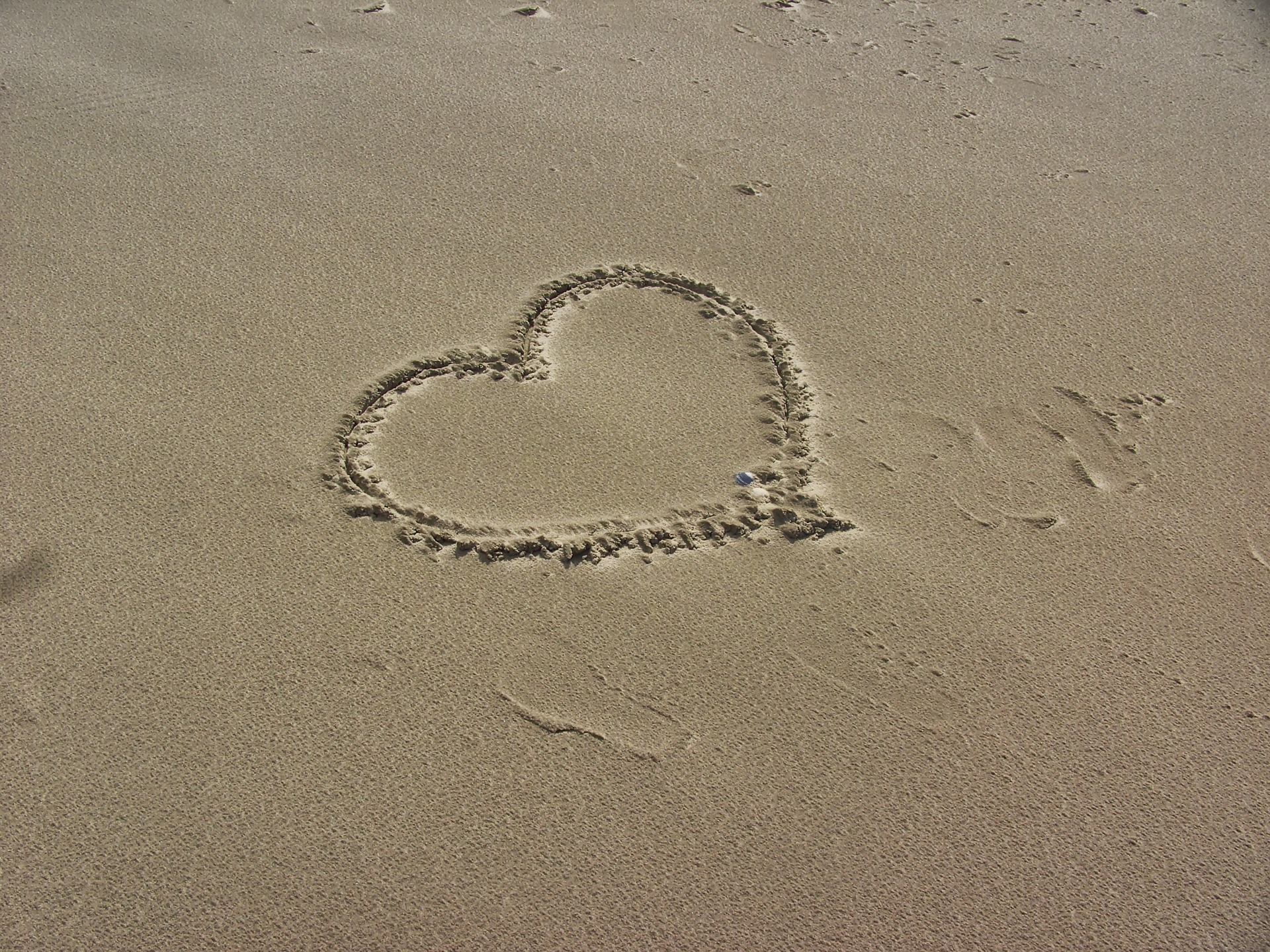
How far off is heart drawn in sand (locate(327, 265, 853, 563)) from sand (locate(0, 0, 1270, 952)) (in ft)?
0.04

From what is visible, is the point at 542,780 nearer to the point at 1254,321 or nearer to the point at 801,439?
the point at 801,439

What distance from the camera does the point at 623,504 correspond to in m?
2.18

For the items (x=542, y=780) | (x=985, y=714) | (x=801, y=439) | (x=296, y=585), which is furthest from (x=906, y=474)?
(x=296, y=585)

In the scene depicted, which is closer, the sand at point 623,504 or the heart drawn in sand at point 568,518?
the sand at point 623,504

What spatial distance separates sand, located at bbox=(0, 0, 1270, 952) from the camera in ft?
5.36

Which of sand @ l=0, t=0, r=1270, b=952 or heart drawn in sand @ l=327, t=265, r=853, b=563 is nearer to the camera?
sand @ l=0, t=0, r=1270, b=952

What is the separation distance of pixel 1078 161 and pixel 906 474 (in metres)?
1.56

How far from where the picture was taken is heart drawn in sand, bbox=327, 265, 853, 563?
210 cm

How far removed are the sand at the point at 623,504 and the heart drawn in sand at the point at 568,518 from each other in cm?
1

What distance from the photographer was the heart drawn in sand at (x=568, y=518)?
210cm

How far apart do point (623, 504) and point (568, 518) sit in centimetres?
12

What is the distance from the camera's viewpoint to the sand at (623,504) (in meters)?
1.63

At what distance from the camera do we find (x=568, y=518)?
2.14 m

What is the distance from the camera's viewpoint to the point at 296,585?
1.99 m
